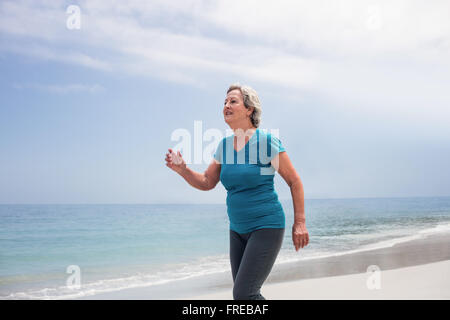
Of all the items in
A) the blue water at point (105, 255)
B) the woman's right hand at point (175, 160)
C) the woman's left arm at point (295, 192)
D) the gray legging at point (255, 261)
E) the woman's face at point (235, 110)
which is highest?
the woman's face at point (235, 110)

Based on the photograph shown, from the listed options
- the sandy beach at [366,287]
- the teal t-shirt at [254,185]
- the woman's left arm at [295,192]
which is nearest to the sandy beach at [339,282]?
the sandy beach at [366,287]

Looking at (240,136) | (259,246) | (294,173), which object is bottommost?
(259,246)

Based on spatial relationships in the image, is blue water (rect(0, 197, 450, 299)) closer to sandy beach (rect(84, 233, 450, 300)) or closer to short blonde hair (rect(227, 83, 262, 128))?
sandy beach (rect(84, 233, 450, 300))

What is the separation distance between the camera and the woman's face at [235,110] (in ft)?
7.54

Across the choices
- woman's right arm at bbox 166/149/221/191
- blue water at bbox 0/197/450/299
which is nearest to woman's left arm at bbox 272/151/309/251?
woman's right arm at bbox 166/149/221/191

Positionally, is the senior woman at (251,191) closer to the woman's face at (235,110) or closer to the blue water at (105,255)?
the woman's face at (235,110)

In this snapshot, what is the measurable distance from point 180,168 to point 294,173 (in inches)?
25.2

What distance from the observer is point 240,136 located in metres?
2.33

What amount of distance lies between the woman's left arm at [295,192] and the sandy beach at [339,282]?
2977 millimetres

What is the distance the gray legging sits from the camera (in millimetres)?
2078

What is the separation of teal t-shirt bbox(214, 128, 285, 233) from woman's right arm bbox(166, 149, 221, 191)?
19 centimetres
